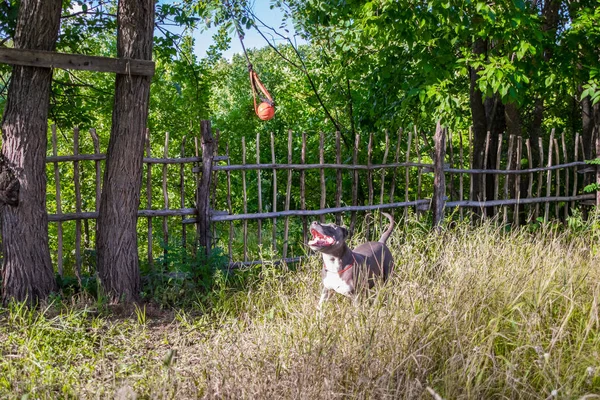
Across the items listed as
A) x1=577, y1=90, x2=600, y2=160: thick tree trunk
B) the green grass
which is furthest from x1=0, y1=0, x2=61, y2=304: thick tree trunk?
x1=577, y1=90, x2=600, y2=160: thick tree trunk

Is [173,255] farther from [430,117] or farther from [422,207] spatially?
[430,117]

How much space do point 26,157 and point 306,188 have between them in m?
5.80

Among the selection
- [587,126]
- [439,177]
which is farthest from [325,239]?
[587,126]

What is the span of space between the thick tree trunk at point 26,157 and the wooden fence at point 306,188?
0.49m

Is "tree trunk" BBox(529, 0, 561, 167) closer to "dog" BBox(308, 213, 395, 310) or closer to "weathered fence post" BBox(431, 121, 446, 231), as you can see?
"weathered fence post" BBox(431, 121, 446, 231)

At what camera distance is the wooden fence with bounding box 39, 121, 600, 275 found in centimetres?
650

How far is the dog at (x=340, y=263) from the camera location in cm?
Result: 453

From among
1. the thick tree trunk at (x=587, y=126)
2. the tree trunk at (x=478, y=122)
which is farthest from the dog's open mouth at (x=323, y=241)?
the thick tree trunk at (x=587, y=126)

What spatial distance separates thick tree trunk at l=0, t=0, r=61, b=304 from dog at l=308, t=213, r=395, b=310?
8.18 feet

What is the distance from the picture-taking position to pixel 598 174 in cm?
930

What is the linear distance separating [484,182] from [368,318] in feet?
17.7

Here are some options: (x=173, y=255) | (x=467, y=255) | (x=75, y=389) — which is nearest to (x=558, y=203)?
(x=467, y=255)

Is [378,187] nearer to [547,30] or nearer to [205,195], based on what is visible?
[547,30]

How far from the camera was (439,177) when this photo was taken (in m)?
7.86
